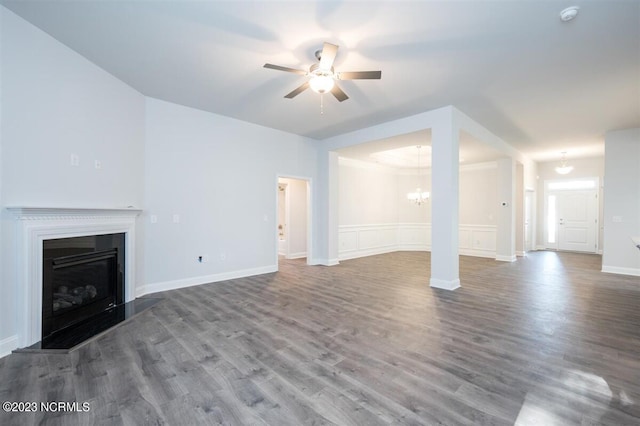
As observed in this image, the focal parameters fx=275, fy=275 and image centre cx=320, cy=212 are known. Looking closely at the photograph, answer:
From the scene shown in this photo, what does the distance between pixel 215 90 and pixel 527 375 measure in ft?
15.6

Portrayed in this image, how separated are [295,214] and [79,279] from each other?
510cm

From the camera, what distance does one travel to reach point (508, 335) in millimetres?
2846

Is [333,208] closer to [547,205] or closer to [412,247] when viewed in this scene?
[412,247]

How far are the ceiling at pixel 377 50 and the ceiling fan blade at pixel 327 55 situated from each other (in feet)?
0.93

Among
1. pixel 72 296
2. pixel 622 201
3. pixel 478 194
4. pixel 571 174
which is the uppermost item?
pixel 571 174

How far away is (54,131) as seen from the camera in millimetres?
2932

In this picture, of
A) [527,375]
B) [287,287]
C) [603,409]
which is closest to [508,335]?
[527,375]

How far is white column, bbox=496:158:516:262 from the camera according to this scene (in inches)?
289

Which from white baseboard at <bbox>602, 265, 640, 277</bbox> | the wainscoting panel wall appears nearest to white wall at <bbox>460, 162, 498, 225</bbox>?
the wainscoting panel wall

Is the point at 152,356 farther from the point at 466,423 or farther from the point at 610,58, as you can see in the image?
the point at 610,58

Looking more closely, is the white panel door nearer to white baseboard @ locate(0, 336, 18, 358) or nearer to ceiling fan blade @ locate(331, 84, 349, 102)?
ceiling fan blade @ locate(331, 84, 349, 102)

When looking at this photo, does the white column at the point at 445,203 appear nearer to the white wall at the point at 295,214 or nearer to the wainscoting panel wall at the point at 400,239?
the wainscoting panel wall at the point at 400,239

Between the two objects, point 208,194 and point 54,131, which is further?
point 208,194

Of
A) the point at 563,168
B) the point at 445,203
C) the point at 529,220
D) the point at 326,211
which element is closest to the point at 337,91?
the point at 445,203
